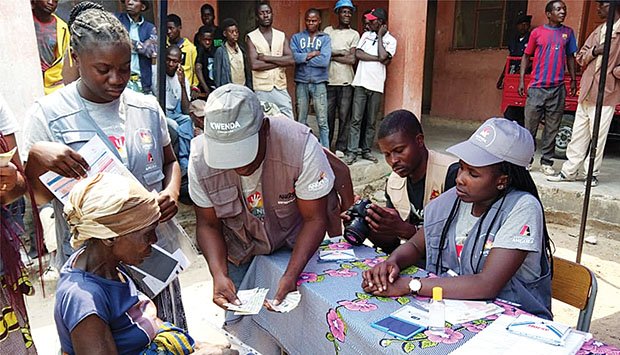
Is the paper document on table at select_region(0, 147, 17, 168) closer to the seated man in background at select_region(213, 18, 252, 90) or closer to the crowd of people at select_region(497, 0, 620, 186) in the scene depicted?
the seated man in background at select_region(213, 18, 252, 90)

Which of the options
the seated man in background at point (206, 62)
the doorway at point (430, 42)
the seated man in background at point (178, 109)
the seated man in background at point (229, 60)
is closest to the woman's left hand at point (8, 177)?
the seated man in background at point (178, 109)

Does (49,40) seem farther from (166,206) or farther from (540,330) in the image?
(540,330)

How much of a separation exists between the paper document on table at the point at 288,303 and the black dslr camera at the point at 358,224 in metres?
0.50

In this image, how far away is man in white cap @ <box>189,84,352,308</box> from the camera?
6.50ft

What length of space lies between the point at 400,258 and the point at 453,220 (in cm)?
27

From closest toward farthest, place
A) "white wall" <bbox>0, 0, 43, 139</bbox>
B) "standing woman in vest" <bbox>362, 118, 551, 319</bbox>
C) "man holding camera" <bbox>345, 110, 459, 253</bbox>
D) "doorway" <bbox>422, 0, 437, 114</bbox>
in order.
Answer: "standing woman in vest" <bbox>362, 118, 551, 319</bbox>
"man holding camera" <bbox>345, 110, 459, 253</bbox>
"white wall" <bbox>0, 0, 43, 139</bbox>
"doorway" <bbox>422, 0, 437, 114</bbox>

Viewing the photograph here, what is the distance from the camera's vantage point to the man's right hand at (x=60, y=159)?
1.89 meters

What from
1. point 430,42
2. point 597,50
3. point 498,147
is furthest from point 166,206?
point 430,42

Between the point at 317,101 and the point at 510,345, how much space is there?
202 inches

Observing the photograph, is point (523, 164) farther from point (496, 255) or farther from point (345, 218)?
point (345, 218)

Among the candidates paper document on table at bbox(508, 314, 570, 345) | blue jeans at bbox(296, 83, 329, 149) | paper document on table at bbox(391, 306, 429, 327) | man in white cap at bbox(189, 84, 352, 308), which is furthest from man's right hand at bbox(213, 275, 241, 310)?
blue jeans at bbox(296, 83, 329, 149)

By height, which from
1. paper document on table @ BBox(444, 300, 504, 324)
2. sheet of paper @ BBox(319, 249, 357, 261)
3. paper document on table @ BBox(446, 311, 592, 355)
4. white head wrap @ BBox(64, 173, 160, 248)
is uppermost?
white head wrap @ BBox(64, 173, 160, 248)

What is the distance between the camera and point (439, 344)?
5.21 feet

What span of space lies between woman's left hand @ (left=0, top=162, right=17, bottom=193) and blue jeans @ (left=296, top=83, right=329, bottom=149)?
493 centimetres
